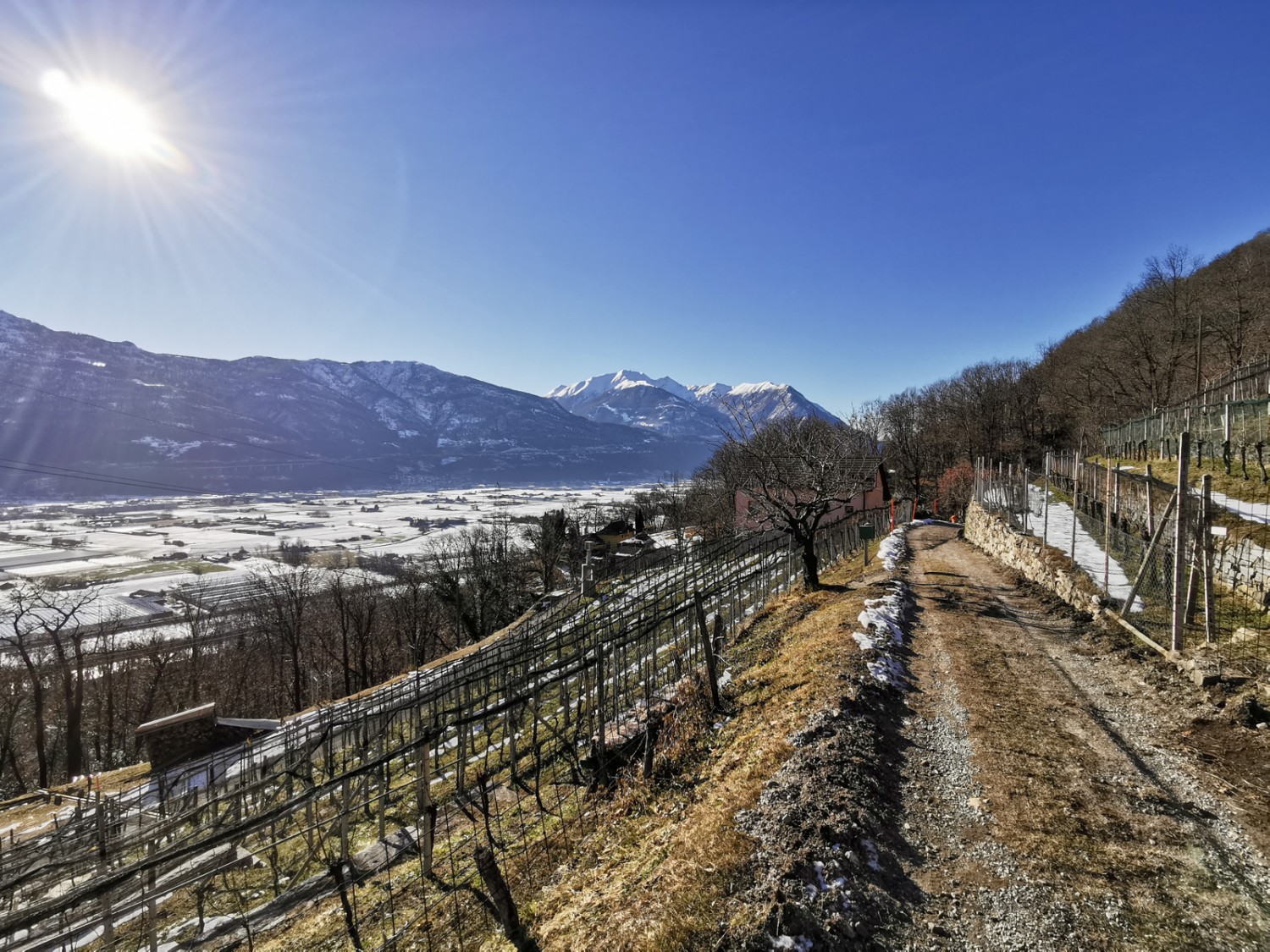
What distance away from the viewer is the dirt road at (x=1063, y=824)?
152 inches

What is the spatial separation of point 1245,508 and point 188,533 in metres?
159

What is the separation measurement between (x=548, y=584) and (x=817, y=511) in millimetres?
40045

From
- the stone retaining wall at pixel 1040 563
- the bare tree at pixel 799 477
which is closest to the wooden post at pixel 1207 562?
the stone retaining wall at pixel 1040 563

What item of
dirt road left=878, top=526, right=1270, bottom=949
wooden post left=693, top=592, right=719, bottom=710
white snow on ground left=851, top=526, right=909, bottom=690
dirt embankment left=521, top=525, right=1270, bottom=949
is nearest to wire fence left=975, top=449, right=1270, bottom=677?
dirt embankment left=521, top=525, right=1270, bottom=949

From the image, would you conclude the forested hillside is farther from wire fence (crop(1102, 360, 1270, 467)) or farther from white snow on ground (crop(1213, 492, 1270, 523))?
white snow on ground (crop(1213, 492, 1270, 523))

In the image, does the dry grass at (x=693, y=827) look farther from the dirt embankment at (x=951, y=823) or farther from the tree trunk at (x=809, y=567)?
the tree trunk at (x=809, y=567)

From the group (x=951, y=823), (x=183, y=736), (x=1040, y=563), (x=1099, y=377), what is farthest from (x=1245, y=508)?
(x=1099, y=377)

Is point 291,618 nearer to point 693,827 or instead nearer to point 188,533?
point 693,827

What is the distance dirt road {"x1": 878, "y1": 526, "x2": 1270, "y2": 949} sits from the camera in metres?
3.85

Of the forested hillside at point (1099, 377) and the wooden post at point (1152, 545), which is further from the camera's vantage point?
the forested hillside at point (1099, 377)

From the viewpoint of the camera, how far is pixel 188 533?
118 meters

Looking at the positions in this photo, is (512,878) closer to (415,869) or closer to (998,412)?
(415,869)

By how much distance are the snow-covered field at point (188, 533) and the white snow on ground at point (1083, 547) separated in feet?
219

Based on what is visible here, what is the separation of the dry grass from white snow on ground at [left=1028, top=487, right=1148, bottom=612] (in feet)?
19.8
